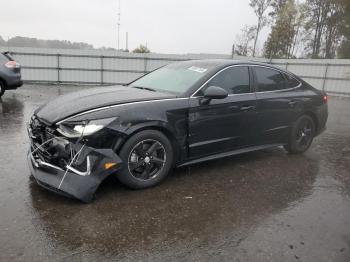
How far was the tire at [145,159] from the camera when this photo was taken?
3.67 meters

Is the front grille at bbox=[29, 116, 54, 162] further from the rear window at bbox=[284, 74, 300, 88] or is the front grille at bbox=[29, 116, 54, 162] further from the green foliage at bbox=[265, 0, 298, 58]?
the green foliage at bbox=[265, 0, 298, 58]

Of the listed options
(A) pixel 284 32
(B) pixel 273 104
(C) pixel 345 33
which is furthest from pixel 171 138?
(A) pixel 284 32

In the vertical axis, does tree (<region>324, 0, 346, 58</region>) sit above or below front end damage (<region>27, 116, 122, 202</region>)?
above

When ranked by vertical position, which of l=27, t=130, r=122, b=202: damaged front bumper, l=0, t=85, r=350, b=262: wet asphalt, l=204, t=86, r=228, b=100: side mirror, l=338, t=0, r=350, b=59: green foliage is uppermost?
l=338, t=0, r=350, b=59: green foliage

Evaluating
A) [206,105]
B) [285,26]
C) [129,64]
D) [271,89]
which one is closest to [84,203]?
[206,105]

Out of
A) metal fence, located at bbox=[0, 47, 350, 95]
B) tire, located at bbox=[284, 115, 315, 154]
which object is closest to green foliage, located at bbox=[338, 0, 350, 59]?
metal fence, located at bbox=[0, 47, 350, 95]

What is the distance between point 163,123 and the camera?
388 centimetres

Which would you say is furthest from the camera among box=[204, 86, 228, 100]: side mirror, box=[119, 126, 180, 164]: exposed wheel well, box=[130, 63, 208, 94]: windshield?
box=[130, 63, 208, 94]: windshield

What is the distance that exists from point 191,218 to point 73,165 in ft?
4.37

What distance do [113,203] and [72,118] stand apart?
1.01 m

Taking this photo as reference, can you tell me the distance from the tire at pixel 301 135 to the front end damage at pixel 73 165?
10.9 feet

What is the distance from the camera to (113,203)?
3.51 meters

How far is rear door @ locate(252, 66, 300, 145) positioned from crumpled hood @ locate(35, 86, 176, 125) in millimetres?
1605

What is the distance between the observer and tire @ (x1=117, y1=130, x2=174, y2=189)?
12.0 feet
